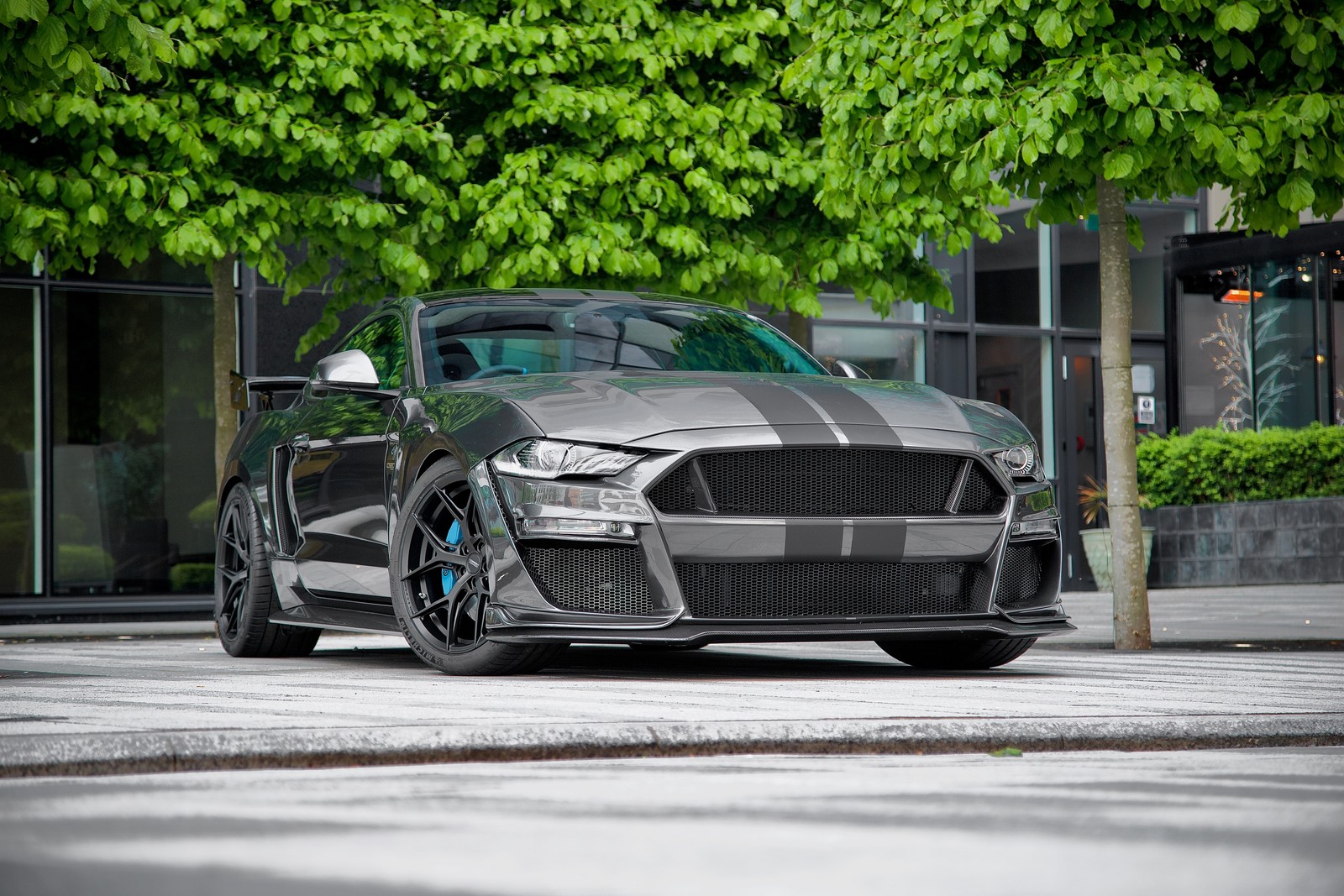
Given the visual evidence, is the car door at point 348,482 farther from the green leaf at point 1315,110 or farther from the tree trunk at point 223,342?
the tree trunk at point 223,342

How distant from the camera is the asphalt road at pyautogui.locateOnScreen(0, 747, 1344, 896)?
9.13ft

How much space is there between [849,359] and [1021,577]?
14.0 m

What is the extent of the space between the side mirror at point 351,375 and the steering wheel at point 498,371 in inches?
12.5

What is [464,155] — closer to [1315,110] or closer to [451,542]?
[1315,110]

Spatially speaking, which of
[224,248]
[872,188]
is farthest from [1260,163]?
[224,248]

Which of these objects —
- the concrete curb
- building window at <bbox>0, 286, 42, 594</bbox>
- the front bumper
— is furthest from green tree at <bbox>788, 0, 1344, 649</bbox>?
building window at <bbox>0, 286, 42, 594</bbox>

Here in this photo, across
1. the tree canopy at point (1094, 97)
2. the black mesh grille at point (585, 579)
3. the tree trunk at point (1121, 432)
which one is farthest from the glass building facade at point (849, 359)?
the black mesh grille at point (585, 579)

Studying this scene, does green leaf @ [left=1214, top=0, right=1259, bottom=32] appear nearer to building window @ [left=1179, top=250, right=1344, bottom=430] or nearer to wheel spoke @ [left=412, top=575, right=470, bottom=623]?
wheel spoke @ [left=412, top=575, right=470, bottom=623]

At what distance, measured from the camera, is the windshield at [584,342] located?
7.49 meters

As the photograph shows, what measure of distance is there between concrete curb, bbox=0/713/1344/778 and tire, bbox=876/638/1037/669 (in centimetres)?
203

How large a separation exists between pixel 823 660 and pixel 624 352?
1.75m

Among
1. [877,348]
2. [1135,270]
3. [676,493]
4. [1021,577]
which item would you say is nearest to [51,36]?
[676,493]

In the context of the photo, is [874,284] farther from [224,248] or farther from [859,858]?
[859,858]

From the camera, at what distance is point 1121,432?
9.30m
